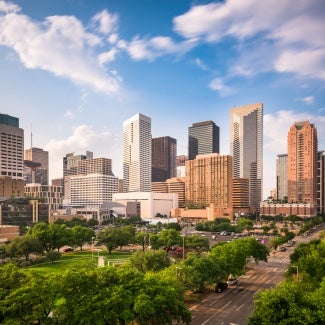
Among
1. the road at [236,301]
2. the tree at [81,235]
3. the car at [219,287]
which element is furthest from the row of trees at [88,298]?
the tree at [81,235]

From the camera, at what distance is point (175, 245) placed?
4464 inches

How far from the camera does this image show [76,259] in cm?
9969

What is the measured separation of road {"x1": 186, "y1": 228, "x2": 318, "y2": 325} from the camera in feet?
161

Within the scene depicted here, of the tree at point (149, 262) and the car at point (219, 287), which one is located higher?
the tree at point (149, 262)

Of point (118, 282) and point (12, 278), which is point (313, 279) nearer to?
point (118, 282)

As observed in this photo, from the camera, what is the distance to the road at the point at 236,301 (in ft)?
161

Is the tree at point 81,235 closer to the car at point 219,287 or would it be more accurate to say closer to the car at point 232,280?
the car at point 232,280

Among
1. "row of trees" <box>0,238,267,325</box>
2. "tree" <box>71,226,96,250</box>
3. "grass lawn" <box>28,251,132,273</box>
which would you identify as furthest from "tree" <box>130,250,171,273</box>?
"tree" <box>71,226,96,250</box>

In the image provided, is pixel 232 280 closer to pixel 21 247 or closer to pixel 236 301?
pixel 236 301

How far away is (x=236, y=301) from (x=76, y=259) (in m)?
57.1

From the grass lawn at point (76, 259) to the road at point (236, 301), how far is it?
35630mm

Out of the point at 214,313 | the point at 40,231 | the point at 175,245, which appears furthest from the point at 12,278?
the point at 175,245

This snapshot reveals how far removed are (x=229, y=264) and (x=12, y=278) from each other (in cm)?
4223

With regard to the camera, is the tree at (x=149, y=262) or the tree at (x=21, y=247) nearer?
the tree at (x=149, y=262)
